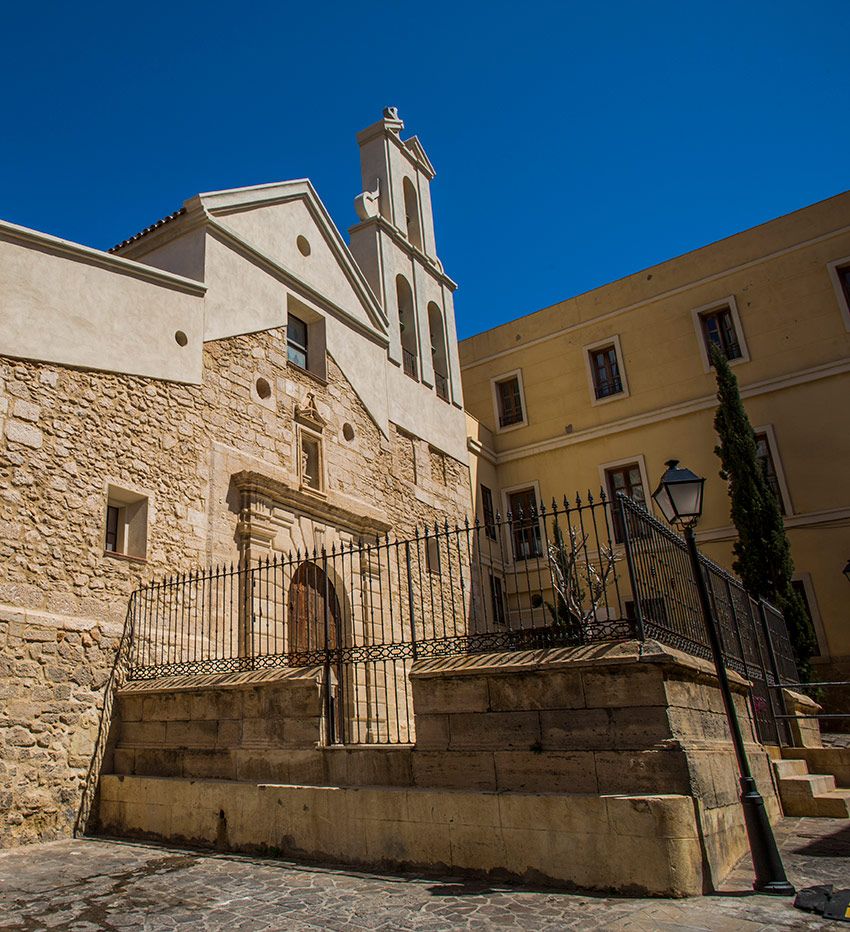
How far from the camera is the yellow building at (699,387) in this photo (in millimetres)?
16484

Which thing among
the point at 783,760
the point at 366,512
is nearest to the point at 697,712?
the point at 783,760

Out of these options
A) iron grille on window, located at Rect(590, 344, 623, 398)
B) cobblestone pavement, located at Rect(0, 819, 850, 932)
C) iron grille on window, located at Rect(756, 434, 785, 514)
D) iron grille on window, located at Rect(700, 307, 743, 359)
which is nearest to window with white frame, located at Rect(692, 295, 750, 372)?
iron grille on window, located at Rect(700, 307, 743, 359)

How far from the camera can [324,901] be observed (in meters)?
4.95

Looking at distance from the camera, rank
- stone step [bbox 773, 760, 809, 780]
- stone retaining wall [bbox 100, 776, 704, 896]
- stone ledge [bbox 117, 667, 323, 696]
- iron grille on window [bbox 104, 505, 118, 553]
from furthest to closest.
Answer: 1. iron grille on window [bbox 104, 505, 118, 553]
2. stone step [bbox 773, 760, 809, 780]
3. stone ledge [bbox 117, 667, 323, 696]
4. stone retaining wall [bbox 100, 776, 704, 896]

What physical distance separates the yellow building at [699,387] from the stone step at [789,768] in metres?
7.35

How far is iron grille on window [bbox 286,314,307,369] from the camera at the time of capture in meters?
13.1

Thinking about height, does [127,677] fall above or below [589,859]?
above

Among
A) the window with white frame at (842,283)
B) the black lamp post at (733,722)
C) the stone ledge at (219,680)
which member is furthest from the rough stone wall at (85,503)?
the window with white frame at (842,283)

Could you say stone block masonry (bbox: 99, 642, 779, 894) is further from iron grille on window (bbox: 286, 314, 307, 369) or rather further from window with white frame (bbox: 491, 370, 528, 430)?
window with white frame (bbox: 491, 370, 528, 430)

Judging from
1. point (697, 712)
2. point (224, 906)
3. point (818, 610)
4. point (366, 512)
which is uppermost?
point (366, 512)

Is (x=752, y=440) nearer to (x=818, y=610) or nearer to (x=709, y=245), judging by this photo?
(x=818, y=610)

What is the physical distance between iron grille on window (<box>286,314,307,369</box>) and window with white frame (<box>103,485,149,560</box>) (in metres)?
4.41

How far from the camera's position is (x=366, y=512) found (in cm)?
1347

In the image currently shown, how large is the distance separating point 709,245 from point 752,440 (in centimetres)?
583
